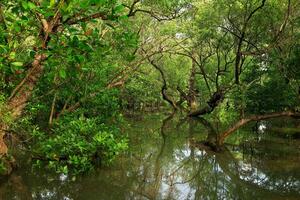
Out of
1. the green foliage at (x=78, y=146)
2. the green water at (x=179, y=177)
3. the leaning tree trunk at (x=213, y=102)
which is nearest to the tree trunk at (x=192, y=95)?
the leaning tree trunk at (x=213, y=102)

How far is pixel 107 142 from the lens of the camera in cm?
997

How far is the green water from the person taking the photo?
10273mm

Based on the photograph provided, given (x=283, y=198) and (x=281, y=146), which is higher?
(x=281, y=146)

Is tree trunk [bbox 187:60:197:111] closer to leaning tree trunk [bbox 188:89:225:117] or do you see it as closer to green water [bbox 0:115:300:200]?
leaning tree trunk [bbox 188:89:225:117]

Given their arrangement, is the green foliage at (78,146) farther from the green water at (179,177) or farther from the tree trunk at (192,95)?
the tree trunk at (192,95)

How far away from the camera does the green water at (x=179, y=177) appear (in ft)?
33.7

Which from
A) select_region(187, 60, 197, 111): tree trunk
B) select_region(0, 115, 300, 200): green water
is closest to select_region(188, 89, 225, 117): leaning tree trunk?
select_region(187, 60, 197, 111): tree trunk

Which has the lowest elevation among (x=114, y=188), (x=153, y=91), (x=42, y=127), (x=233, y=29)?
(x=114, y=188)

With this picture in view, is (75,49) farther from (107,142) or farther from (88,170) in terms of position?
(88,170)

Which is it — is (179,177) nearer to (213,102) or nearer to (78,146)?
(78,146)

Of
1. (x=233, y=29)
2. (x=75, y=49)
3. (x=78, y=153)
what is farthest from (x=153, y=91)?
(x=75, y=49)

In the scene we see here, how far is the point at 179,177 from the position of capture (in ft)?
40.4

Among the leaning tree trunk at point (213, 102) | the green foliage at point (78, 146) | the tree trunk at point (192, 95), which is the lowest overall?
the green foliage at point (78, 146)

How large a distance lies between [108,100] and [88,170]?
2.38m
